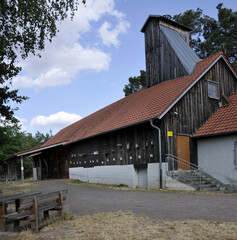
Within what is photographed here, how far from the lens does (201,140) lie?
15.0 m

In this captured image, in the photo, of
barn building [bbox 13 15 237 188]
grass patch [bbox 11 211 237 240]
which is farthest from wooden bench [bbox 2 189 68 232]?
barn building [bbox 13 15 237 188]

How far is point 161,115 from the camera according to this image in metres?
13.6

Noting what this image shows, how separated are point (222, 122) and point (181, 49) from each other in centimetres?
689

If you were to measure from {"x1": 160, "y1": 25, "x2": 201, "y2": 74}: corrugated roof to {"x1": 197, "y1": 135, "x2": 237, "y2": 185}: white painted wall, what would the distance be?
494cm

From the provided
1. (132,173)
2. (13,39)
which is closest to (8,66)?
(13,39)

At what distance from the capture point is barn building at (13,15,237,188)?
47.6 feet

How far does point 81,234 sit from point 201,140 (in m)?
10.8

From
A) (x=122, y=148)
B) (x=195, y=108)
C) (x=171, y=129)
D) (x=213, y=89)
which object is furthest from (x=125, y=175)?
(x=213, y=89)

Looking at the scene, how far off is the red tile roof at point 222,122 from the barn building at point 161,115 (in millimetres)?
389

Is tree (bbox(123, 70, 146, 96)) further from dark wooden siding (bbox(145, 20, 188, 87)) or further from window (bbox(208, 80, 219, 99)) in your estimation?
window (bbox(208, 80, 219, 99))

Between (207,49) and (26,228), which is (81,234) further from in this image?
(207,49)

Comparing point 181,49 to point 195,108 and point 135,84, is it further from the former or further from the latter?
point 135,84

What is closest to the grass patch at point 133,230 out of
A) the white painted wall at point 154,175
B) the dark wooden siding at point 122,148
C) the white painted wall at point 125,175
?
the white painted wall at point 154,175

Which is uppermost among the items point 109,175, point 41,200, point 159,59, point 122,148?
Result: point 159,59
